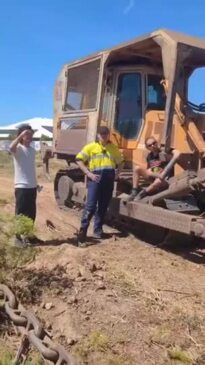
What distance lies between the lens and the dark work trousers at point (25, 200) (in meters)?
7.75

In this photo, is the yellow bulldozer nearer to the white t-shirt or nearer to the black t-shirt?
the black t-shirt

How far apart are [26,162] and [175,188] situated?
85.8 inches

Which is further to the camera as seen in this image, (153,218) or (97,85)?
(97,85)

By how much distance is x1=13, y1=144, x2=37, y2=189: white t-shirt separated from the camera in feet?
25.2

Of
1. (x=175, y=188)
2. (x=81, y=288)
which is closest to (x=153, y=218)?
(x=175, y=188)

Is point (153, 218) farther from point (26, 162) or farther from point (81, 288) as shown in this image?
point (81, 288)

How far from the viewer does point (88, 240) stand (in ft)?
26.9

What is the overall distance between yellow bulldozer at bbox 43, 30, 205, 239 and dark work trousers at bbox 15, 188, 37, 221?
1.55 metres

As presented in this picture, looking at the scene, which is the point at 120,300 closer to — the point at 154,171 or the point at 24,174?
the point at 24,174

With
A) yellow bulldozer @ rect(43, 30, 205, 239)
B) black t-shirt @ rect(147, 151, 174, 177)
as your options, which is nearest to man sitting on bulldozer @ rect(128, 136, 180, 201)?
black t-shirt @ rect(147, 151, 174, 177)

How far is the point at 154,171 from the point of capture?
8406mm

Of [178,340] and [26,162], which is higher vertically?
[26,162]

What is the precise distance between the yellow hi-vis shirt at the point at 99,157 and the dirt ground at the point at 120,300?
1.25 m

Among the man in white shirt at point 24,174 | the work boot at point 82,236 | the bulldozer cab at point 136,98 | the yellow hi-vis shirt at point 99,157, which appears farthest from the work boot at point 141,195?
the man in white shirt at point 24,174
